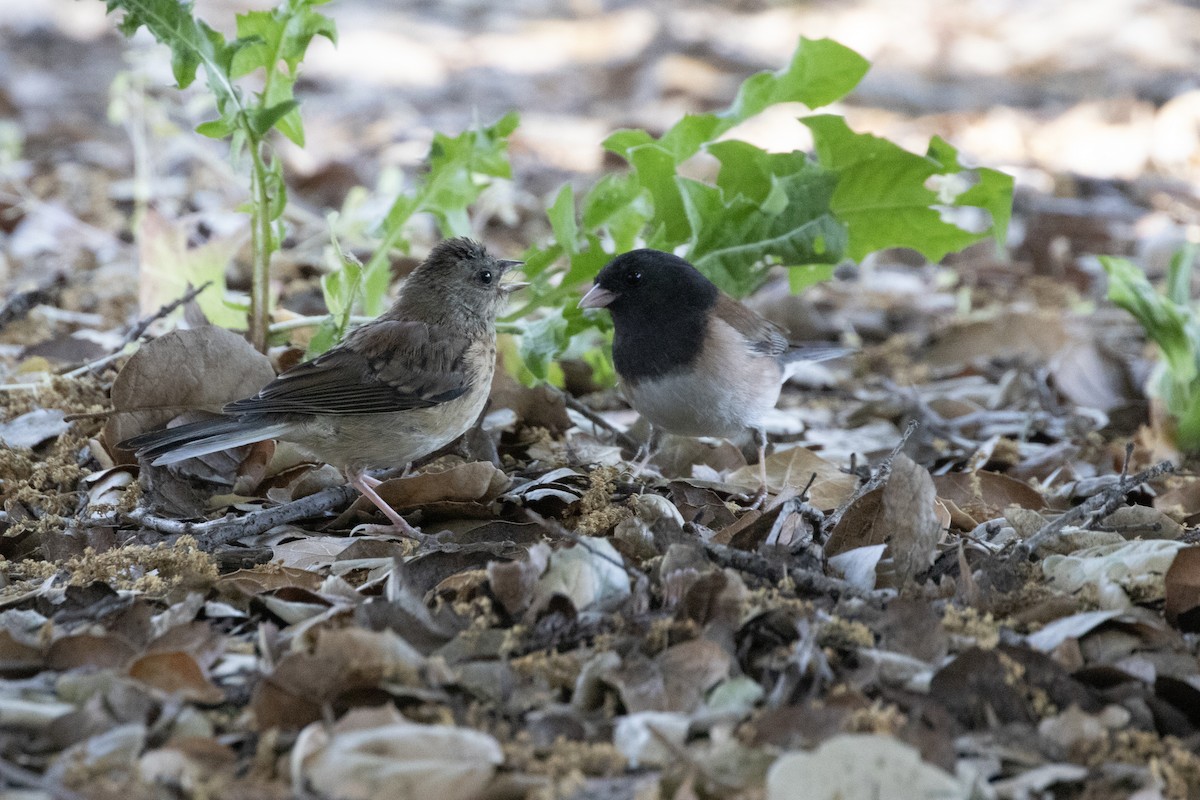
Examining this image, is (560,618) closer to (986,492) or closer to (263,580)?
(263,580)

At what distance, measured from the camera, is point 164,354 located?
361 cm

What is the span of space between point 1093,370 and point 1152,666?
3372 millimetres

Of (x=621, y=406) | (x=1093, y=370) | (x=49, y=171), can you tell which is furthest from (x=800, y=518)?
(x=49, y=171)

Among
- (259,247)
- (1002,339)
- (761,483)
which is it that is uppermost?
(259,247)

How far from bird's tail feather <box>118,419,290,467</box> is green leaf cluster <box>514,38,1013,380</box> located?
92 centimetres

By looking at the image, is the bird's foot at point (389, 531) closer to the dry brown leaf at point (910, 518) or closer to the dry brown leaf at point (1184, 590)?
the dry brown leaf at point (910, 518)

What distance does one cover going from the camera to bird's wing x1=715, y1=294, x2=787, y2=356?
4.25m

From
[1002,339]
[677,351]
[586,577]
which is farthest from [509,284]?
[1002,339]

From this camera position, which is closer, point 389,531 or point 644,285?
point 389,531

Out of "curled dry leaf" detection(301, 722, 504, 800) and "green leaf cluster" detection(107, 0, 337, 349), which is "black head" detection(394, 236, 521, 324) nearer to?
"green leaf cluster" detection(107, 0, 337, 349)

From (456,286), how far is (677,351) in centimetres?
80

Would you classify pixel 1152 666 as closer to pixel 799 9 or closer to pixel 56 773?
pixel 56 773

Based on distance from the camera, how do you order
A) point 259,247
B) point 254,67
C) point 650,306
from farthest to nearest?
1. point 650,306
2. point 259,247
3. point 254,67

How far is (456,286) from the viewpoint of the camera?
165 inches
